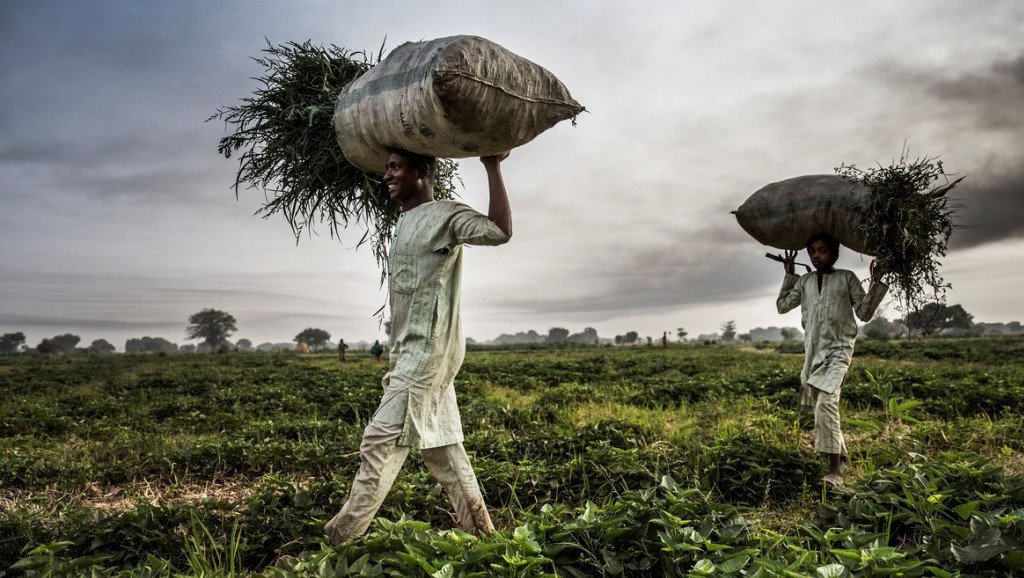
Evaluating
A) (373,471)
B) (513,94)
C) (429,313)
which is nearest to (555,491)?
(373,471)

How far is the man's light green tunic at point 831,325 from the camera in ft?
15.6

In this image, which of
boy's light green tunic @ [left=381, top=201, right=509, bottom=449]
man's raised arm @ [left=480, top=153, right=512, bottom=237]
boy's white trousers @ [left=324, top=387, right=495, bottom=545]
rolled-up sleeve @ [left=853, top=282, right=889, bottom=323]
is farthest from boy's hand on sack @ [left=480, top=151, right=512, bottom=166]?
rolled-up sleeve @ [left=853, top=282, right=889, bottom=323]

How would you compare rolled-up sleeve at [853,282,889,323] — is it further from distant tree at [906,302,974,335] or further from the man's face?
the man's face

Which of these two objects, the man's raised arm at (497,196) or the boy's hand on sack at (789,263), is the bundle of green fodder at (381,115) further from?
the boy's hand on sack at (789,263)

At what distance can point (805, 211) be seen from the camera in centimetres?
459

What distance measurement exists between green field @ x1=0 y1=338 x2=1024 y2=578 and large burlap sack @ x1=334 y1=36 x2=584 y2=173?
1.71 m

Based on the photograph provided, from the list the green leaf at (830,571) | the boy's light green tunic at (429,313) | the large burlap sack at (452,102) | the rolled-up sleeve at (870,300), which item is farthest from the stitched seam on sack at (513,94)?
the rolled-up sleeve at (870,300)

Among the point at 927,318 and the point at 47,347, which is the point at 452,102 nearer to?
the point at 927,318

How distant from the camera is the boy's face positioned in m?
4.84

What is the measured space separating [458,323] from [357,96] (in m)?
1.22

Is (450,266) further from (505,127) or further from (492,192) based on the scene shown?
(505,127)

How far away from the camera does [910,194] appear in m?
4.15

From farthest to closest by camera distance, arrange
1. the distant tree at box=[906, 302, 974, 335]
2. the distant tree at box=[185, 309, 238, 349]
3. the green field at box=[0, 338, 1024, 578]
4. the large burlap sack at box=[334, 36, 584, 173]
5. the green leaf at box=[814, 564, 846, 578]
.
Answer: the distant tree at box=[185, 309, 238, 349]
the distant tree at box=[906, 302, 974, 335]
the large burlap sack at box=[334, 36, 584, 173]
the green field at box=[0, 338, 1024, 578]
the green leaf at box=[814, 564, 846, 578]

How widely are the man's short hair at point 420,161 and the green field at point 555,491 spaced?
1707 mm
